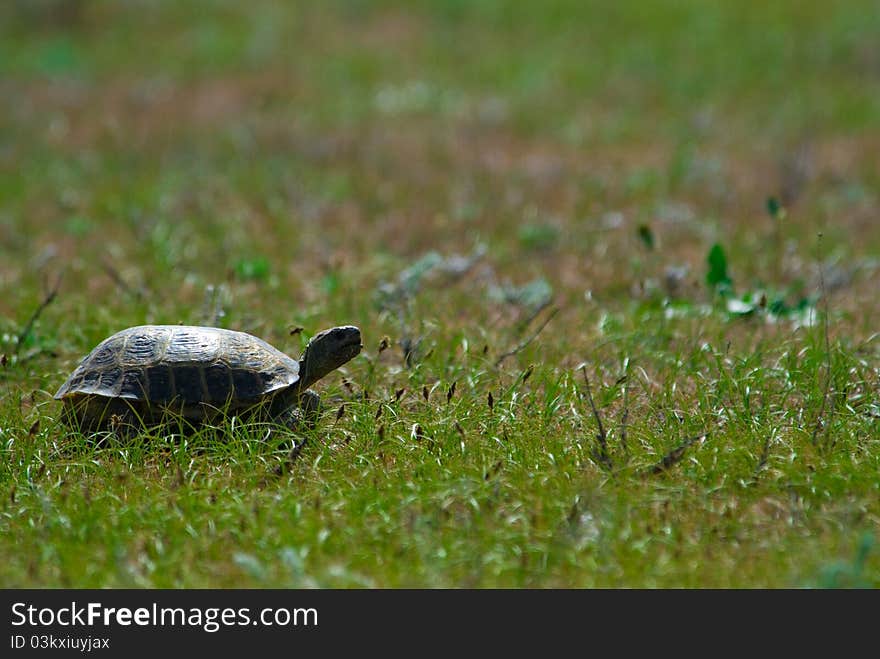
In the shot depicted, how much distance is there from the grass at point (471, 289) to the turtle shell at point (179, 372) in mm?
209

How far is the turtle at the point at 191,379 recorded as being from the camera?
14.9ft

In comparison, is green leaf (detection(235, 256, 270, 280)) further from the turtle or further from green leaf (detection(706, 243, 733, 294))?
green leaf (detection(706, 243, 733, 294))

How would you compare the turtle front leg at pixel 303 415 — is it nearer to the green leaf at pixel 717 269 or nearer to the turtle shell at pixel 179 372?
the turtle shell at pixel 179 372

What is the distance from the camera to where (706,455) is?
13.7 feet

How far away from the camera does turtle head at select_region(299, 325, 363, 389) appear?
468cm

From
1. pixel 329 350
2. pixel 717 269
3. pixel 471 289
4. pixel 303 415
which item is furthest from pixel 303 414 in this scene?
pixel 717 269

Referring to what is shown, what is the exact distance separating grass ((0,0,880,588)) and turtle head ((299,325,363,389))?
0.16 m

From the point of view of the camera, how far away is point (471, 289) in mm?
7164

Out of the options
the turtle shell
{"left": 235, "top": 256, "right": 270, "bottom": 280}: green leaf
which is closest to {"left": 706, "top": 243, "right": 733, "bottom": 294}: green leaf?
the turtle shell

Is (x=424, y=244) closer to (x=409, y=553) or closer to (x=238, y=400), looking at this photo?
(x=238, y=400)

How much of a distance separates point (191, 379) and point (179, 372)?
0.07 meters

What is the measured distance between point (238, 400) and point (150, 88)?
1062cm

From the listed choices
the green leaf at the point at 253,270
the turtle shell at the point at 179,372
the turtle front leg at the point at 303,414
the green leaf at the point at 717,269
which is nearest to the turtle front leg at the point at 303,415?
the turtle front leg at the point at 303,414
